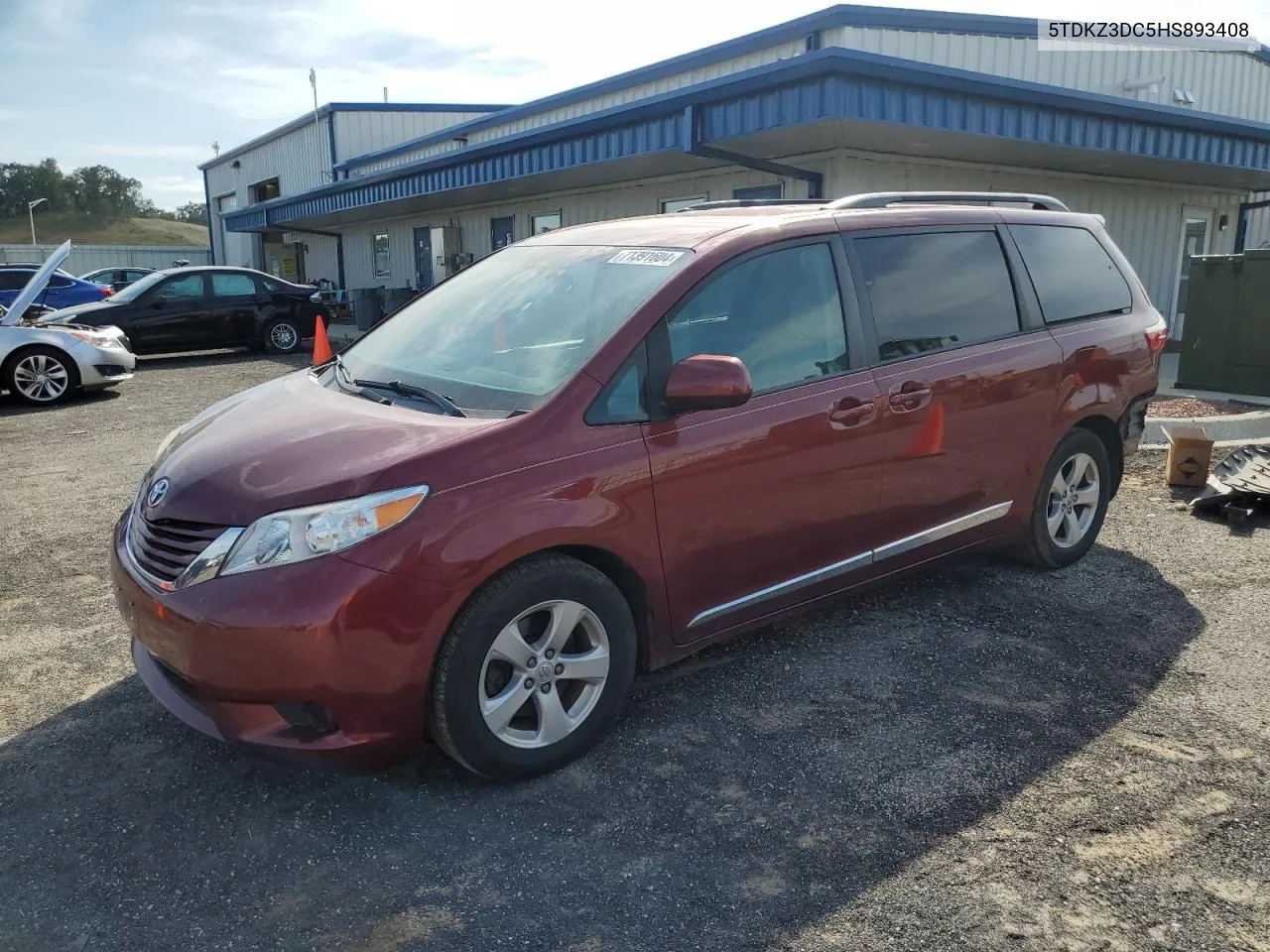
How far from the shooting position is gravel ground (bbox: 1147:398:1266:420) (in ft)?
29.8

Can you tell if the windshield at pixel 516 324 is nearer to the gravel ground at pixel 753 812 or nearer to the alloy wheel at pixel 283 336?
the gravel ground at pixel 753 812

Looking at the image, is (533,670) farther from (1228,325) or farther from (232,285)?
(232,285)

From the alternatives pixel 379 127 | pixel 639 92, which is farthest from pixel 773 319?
pixel 379 127

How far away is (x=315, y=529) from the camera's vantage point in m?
2.84

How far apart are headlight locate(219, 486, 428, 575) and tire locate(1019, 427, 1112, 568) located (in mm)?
3351

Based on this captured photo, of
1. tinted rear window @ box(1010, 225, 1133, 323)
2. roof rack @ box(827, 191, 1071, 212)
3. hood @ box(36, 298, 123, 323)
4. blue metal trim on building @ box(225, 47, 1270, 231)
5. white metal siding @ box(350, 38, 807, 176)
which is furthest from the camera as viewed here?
hood @ box(36, 298, 123, 323)

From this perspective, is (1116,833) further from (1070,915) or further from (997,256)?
(997,256)

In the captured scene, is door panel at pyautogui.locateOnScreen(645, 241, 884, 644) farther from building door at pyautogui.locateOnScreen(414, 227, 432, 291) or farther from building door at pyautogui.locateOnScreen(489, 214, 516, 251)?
building door at pyautogui.locateOnScreen(414, 227, 432, 291)

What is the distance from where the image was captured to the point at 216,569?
2.87 metres

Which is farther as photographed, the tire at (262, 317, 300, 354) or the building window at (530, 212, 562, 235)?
the tire at (262, 317, 300, 354)

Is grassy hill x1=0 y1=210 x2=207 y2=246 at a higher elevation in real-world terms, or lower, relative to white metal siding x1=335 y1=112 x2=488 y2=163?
higher

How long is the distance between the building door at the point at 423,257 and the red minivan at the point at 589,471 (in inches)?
684

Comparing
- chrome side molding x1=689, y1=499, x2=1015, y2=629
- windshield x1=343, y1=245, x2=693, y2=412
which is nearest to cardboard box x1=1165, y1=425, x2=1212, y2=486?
chrome side molding x1=689, y1=499, x2=1015, y2=629

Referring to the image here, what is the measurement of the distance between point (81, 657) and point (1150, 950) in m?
4.05
